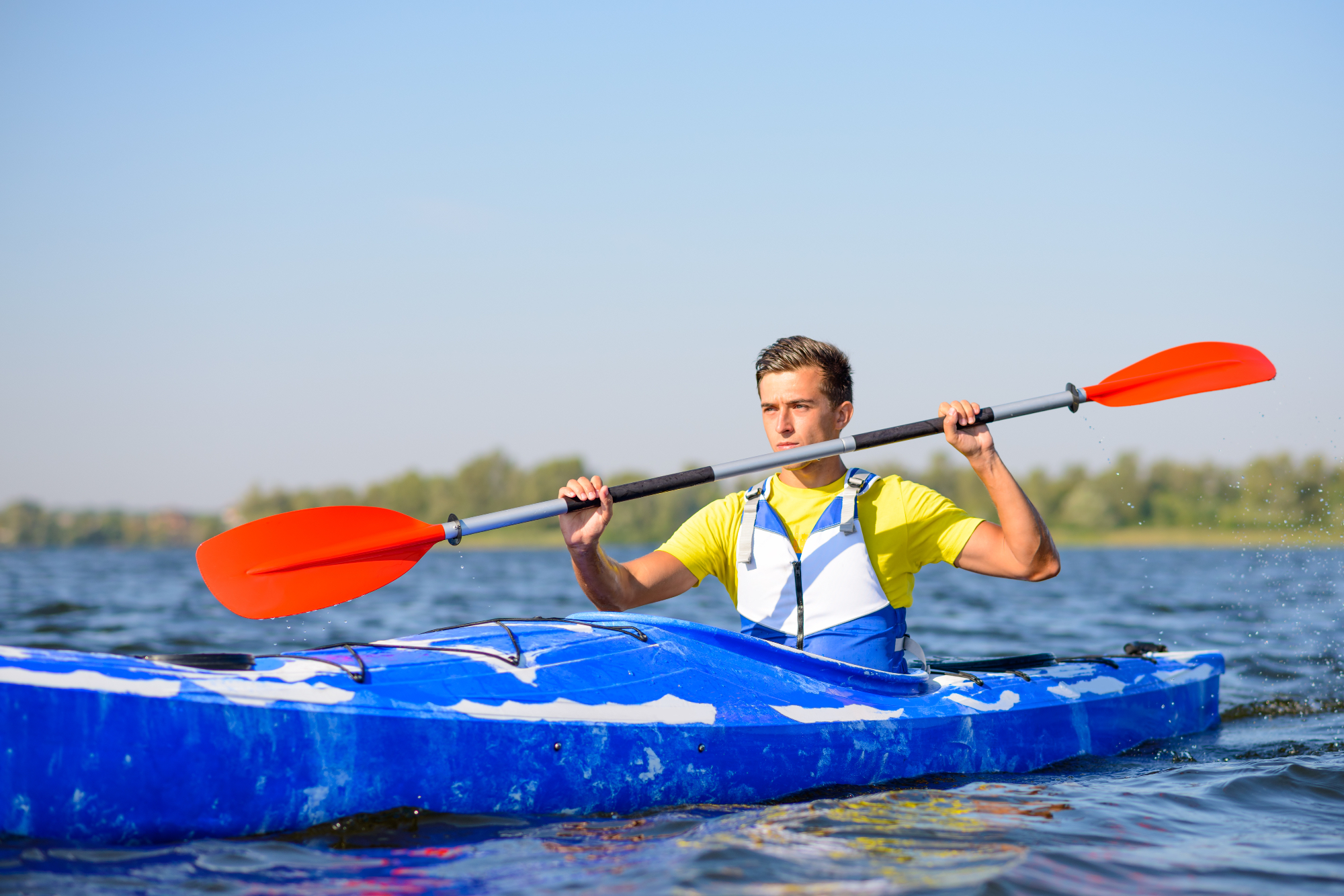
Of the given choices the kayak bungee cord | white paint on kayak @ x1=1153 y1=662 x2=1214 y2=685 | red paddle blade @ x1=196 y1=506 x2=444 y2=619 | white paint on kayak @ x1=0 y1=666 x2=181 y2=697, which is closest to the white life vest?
the kayak bungee cord

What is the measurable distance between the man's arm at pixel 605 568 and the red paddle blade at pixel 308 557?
0.57 meters

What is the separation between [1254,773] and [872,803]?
69.4 inches

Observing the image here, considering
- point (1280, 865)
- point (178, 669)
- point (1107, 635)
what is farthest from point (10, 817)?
point (1107, 635)

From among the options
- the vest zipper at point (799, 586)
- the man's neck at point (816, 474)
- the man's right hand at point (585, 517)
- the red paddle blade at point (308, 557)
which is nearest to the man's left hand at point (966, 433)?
the man's neck at point (816, 474)

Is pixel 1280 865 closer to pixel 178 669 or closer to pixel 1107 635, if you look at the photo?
pixel 178 669

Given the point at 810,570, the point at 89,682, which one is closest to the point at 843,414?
the point at 810,570

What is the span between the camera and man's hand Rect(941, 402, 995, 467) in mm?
3619

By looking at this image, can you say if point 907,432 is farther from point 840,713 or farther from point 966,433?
point 840,713

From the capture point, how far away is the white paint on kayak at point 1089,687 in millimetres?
4488

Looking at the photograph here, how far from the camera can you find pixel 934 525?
3.86 metres

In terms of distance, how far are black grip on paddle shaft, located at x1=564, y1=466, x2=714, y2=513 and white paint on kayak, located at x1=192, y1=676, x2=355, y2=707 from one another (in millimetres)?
987

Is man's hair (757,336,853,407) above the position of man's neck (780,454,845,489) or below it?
above

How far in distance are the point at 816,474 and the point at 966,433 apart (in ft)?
1.91

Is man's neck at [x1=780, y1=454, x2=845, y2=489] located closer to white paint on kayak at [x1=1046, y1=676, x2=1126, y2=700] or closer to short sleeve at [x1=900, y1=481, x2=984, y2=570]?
short sleeve at [x1=900, y1=481, x2=984, y2=570]
